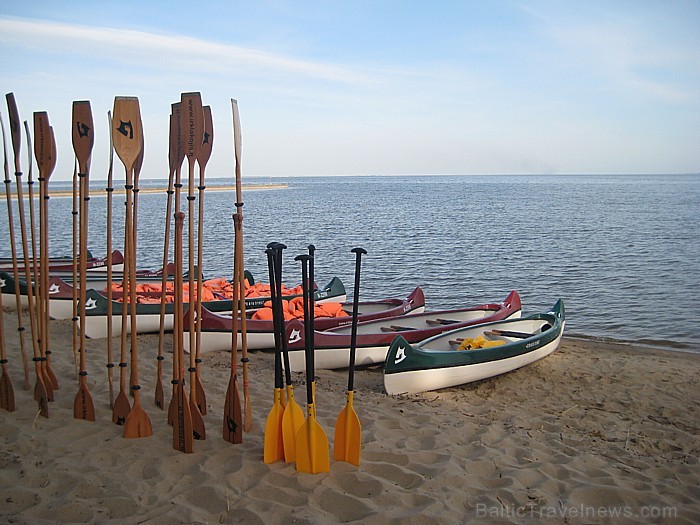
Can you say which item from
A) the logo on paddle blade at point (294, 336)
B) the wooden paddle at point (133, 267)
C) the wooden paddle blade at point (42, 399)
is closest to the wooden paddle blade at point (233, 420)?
the wooden paddle at point (133, 267)

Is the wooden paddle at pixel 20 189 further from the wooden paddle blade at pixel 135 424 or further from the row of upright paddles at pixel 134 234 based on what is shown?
the wooden paddle blade at pixel 135 424

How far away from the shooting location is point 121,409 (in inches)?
198

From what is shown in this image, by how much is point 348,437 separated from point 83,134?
3.26m

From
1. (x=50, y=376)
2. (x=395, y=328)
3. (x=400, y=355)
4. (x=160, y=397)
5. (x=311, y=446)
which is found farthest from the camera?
(x=395, y=328)

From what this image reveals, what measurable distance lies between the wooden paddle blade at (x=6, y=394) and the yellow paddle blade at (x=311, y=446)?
260 cm

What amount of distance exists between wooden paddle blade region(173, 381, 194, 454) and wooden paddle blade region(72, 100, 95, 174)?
2.05m

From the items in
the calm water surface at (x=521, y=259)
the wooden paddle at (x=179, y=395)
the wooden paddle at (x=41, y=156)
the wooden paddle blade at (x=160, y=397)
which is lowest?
the calm water surface at (x=521, y=259)

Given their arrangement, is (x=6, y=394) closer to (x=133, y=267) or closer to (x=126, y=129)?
(x=133, y=267)

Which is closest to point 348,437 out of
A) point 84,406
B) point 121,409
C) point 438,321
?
point 121,409

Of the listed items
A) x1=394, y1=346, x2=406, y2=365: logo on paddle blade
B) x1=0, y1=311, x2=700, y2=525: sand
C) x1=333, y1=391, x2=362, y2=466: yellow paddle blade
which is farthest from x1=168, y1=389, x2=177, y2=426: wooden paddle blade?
x1=394, y1=346, x2=406, y2=365: logo on paddle blade

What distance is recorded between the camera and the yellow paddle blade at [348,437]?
14.9 feet

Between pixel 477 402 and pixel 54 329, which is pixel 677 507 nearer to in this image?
pixel 477 402

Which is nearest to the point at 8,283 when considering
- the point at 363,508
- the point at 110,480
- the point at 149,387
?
the point at 149,387

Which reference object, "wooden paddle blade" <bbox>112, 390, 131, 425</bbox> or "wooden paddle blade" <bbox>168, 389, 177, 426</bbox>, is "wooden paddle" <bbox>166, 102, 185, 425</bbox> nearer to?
"wooden paddle blade" <bbox>168, 389, 177, 426</bbox>
